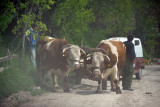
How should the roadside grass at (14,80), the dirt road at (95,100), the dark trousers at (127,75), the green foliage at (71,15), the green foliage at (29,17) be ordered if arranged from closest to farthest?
1. the dirt road at (95,100)
2. the roadside grass at (14,80)
3. the green foliage at (29,17)
4. the dark trousers at (127,75)
5. the green foliage at (71,15)

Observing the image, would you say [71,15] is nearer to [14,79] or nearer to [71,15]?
[71,15]

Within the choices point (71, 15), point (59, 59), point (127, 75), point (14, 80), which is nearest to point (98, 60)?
point (59, 59)

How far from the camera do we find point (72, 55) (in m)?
11.8

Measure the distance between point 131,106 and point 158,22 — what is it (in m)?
33.2

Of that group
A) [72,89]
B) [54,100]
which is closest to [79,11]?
[72,89]

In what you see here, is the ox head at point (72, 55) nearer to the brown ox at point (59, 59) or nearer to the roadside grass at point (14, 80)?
the brown ox at point (59, 59)

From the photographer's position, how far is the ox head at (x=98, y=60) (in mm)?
11645

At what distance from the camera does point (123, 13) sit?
30.3m

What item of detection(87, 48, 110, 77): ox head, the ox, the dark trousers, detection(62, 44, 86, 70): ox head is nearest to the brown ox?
detection(62, 44, 86, 70): ox head

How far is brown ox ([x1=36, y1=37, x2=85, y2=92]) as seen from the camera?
11.9m

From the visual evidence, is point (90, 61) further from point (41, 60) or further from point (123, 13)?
point (123, 13)

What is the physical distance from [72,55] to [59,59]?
67 centimetres

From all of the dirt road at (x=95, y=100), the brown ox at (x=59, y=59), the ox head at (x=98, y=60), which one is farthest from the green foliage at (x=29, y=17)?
the dirt road at (x=95, y=100)

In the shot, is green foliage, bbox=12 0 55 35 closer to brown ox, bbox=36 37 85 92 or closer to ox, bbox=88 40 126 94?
brown ox, bbox=36 37 85 92
